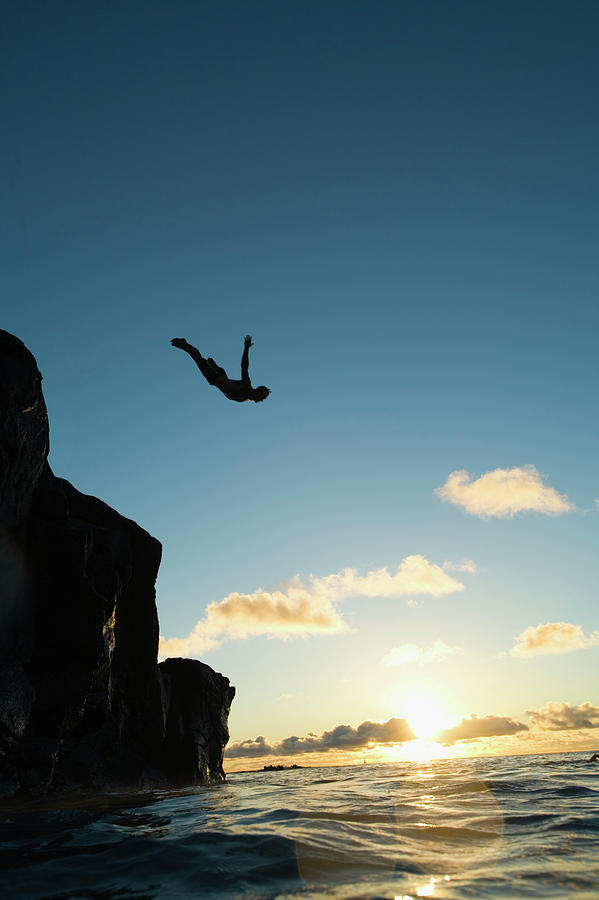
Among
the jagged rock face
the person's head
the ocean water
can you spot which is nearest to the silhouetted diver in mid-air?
the person's head

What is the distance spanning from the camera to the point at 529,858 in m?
6.24

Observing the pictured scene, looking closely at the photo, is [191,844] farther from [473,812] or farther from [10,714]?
[10,714]

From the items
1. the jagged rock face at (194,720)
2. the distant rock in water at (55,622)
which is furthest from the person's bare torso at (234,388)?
the jagged rock face at (194,720)

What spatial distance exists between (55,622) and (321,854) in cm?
1650

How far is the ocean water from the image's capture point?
526 centimetres

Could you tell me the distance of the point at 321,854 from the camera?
263 inches

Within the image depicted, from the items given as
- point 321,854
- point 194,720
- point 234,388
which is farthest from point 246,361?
point 194,720

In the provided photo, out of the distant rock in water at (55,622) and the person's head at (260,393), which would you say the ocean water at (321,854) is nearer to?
the distant rock in water at (55,622)

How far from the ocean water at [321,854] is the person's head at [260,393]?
1025 cm

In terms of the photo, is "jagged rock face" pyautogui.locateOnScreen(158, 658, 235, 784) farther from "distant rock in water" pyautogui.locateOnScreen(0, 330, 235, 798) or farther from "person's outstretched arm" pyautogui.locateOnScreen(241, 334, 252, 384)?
"person's outstretched arm" pyautogui.locateOnScreen(241, 334, 252, 384)

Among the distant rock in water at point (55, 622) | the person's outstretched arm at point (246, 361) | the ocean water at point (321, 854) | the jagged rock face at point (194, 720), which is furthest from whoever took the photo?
the jagged rock face at point (194, 720)

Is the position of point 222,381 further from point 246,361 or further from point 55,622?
point 55,622

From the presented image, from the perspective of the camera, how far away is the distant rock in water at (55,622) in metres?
17.5

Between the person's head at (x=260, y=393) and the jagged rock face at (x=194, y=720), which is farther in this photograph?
the jagged rock face at (x=194, y=720)
